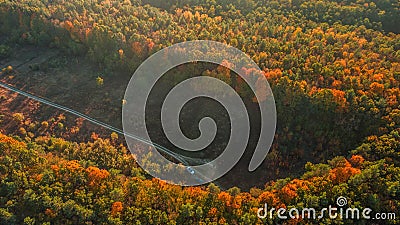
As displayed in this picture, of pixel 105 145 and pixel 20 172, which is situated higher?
pixel 105 145

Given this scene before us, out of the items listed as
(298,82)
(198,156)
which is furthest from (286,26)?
(198,156)

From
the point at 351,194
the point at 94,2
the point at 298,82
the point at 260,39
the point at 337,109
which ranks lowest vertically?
the point at 351,194

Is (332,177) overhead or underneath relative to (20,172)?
overhead

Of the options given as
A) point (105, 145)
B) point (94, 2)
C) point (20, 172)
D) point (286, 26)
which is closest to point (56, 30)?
point (94, 2)

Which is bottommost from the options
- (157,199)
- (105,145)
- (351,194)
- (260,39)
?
(157,199)

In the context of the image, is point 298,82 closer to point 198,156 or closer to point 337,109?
point 337,109

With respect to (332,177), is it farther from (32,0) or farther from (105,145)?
(32,0)

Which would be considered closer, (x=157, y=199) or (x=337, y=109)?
(x=157, y=199)

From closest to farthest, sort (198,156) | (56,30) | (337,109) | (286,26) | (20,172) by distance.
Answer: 1. (20,172)
2. (337,109)
3. (198,156)
4. (286,26)
5. (56,30)

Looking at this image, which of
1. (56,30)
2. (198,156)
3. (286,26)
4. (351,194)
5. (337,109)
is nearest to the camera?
(351,194)
